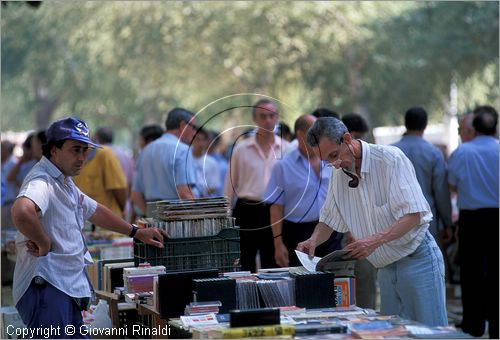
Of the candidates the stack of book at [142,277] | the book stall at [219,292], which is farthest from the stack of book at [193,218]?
the stack of book at [142,277]

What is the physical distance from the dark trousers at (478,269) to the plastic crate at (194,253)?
3.36 metres

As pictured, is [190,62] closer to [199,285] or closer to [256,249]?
[256,249]

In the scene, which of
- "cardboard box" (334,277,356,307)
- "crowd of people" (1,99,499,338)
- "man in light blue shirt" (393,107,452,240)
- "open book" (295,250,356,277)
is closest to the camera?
"crowd of people" (1,99,499,338)

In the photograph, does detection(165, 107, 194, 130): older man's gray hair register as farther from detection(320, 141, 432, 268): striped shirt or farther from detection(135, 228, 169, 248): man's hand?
detection(320, 141, 432, 268): striped shirt

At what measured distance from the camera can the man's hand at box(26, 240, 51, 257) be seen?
5.43m

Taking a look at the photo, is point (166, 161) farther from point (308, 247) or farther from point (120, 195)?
point (308, 247)

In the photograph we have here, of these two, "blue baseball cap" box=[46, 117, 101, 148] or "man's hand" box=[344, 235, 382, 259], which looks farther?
"man's hand" box=[344, 235, 382, 259]

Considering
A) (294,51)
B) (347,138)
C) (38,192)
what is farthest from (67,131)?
(294,51)

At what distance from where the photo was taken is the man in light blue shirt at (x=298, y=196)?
8273 millimetres

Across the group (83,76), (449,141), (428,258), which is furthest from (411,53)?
(428,258)

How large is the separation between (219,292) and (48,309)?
95 centimetres

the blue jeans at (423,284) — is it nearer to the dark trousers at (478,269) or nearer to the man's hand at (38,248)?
the man's hand at (38,248)

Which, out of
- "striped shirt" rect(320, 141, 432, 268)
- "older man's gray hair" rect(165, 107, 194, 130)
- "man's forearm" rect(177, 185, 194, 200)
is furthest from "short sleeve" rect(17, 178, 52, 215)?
"older man's gray hair" rect(165, 107, 194, 130)

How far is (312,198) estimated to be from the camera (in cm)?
830
